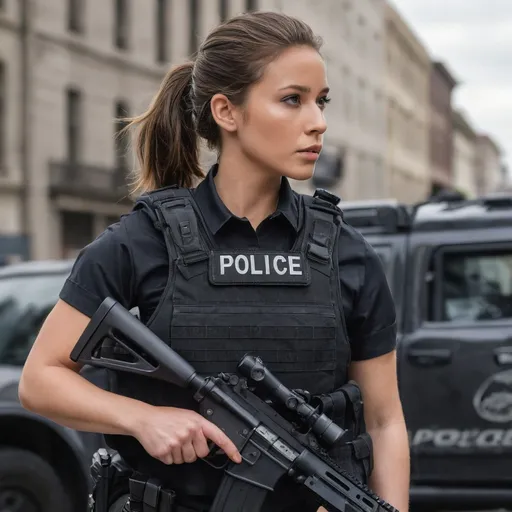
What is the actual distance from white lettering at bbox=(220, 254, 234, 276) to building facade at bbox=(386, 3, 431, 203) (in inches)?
2230

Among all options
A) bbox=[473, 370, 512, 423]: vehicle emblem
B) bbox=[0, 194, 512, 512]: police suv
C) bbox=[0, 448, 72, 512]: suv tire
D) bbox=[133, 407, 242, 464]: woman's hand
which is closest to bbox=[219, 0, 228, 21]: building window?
bbox=[0, 194, 512, 512]: police suv

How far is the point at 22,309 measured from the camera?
584 cm

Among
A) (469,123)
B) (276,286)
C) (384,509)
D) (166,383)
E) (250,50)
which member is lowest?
(384,509)

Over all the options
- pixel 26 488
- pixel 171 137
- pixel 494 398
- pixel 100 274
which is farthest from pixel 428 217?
pixel 100 274

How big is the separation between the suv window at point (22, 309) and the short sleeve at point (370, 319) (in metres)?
3.41

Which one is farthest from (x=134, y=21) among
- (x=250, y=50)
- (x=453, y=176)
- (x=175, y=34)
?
(x=453, y=176)

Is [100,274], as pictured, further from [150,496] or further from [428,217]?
[428,217]

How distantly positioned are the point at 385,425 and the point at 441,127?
82.5 meters

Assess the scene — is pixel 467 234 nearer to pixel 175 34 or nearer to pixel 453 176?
pixel 175 34

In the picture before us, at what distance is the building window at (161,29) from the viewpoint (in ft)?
109

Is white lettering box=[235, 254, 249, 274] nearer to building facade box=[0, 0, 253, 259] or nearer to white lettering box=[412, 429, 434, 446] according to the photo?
white lettering box=[412, 429, 434, 446]

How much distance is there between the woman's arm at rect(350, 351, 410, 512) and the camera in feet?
8.25

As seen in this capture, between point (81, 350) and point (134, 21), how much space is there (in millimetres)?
29871

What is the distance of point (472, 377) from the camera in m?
5.61
